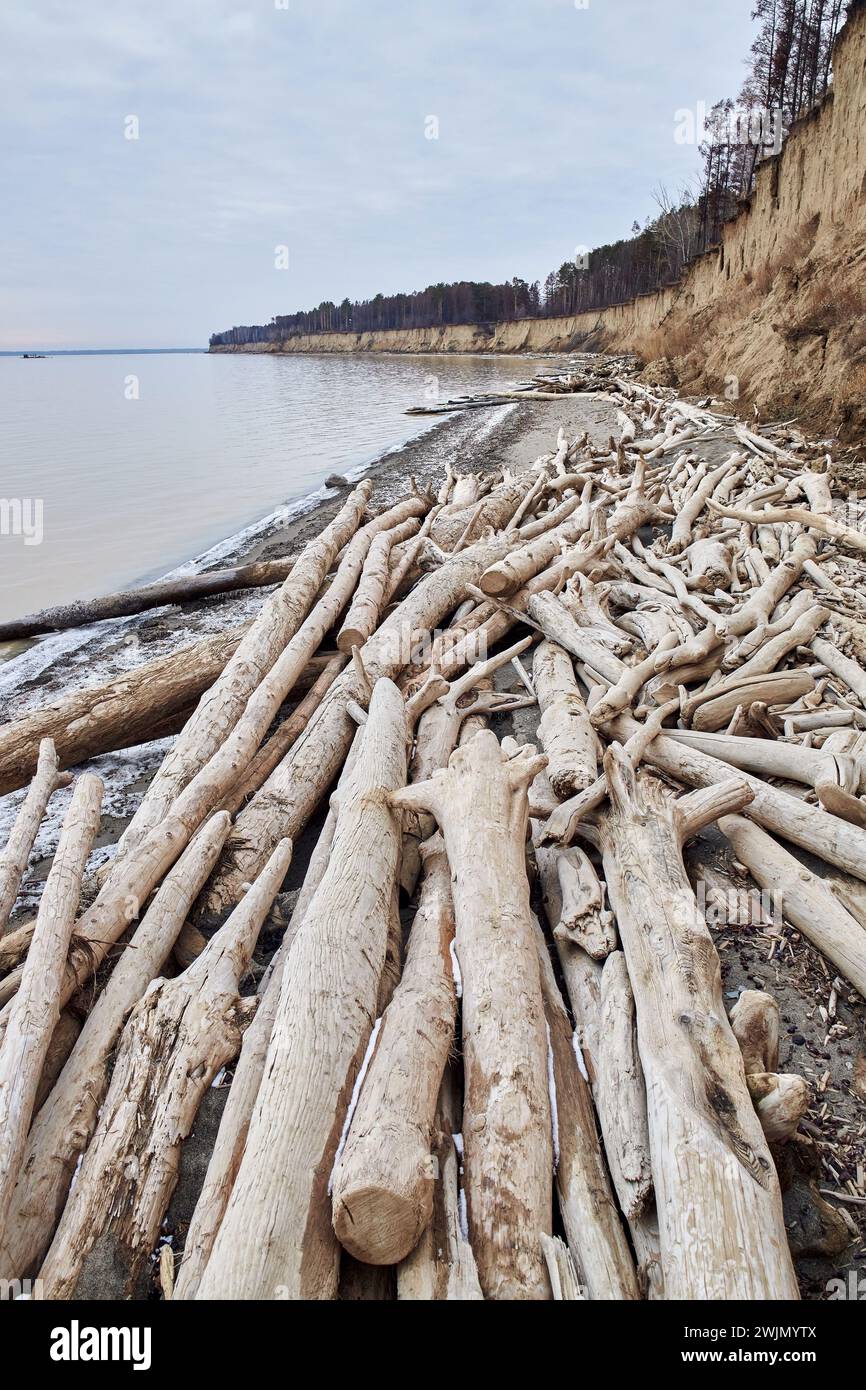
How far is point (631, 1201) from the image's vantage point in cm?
216

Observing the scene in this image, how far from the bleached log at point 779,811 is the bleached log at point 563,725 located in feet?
1.03

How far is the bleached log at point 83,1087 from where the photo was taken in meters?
2.34

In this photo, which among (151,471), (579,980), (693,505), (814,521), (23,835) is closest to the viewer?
(579,980)

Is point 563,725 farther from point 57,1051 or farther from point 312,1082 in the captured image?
point 57,1051

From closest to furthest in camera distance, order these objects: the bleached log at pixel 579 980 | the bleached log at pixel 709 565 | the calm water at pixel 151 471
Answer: the bleached log at pixel 579 980
the bleached log at pixel 709 565
the calm water at pixel 151 471

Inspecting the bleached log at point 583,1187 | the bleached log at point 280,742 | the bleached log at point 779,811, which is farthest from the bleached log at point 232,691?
the bleached log at point 779,811

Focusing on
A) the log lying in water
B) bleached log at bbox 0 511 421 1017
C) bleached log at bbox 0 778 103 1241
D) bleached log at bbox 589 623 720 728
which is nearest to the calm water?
the log lying in water

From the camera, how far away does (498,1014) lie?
2.59 metres

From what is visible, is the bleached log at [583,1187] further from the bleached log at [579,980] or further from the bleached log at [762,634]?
the bleached log at [762,634]

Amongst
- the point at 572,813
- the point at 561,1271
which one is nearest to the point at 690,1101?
the point at 561,1271

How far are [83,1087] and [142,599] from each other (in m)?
7.36

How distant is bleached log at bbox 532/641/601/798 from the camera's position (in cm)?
404
